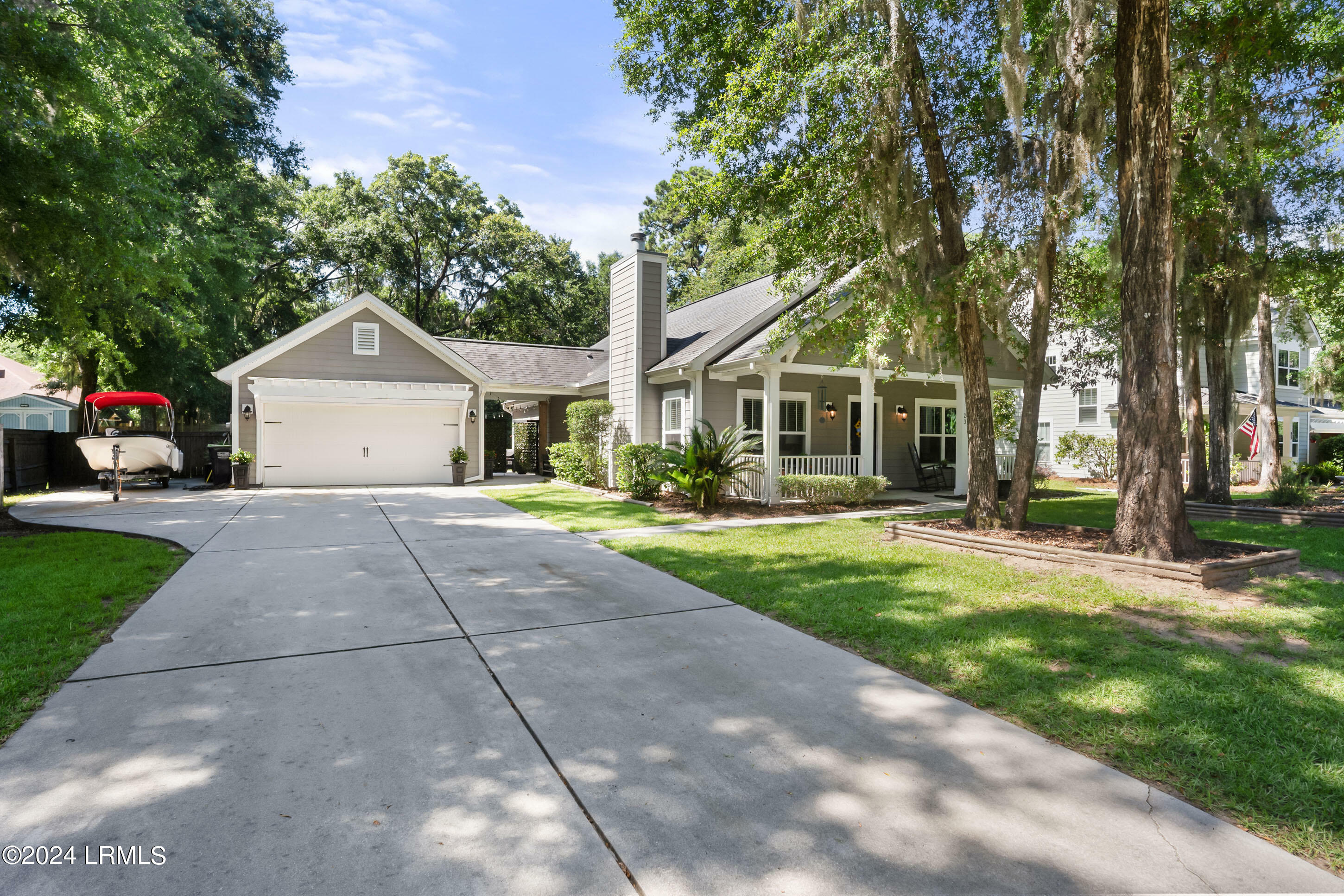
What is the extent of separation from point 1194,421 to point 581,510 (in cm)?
1173

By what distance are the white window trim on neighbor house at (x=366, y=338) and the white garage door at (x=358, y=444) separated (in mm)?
1347

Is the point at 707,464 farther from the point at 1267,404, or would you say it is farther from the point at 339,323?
the point at 1267,404

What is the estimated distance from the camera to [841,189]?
839cm

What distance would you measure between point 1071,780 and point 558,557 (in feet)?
17.3

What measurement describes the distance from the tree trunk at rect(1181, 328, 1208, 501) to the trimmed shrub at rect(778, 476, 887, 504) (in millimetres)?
6177

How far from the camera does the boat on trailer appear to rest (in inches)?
527

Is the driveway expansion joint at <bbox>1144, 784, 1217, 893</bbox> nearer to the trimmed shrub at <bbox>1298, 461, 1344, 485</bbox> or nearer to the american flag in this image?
the american flag

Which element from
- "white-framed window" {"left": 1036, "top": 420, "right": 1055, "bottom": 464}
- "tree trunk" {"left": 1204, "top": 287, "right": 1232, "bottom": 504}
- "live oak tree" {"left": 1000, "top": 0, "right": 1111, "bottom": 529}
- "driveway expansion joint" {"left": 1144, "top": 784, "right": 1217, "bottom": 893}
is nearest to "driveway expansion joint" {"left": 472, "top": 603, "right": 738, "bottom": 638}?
"driveway expansion joint" {"left": 1144, "top": 784, "right": 1217, "bottom": 893}

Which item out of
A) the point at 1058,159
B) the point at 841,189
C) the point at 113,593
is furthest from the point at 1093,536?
the point at 113,593

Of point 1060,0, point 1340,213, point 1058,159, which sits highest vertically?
point 1060,0

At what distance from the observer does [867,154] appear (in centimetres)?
783

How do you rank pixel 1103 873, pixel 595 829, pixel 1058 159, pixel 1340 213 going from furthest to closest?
pixel 1340 213 < pixel 1058 159 < pixel 595 829 < pixel 1103 873

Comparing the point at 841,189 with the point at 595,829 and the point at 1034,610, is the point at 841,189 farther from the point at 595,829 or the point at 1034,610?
the point at 595,829

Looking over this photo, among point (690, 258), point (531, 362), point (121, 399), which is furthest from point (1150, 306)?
point (690, 258)
